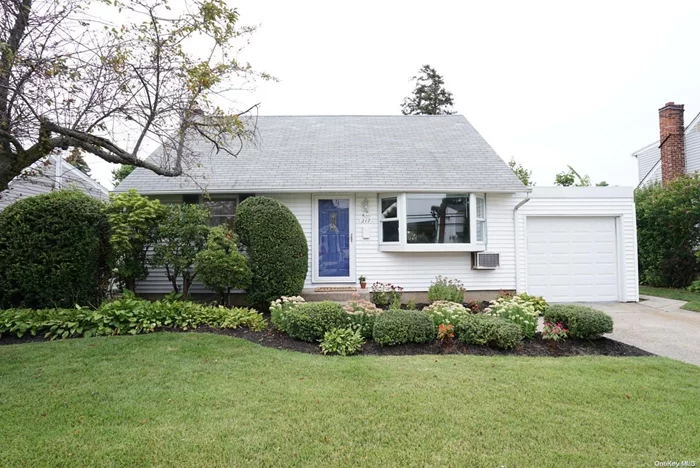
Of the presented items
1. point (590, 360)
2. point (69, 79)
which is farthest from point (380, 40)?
point (590, 360)

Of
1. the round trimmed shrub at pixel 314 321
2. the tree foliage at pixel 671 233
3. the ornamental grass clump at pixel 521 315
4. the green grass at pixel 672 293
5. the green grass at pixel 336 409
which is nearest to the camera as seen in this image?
the green grass at pixel 336 409

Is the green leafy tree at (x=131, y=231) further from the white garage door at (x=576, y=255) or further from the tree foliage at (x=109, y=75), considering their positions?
the white garage door at (x=576, y=255)

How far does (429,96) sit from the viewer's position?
28.8 metres

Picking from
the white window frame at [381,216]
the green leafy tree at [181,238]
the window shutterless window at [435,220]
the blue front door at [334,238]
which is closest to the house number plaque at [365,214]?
the white window frame at [381,216]

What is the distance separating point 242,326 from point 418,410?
3.82 metres

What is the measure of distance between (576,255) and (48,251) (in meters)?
11.5

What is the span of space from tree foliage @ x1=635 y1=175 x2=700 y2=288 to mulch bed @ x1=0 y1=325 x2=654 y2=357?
8543mm

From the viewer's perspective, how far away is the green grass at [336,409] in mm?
2658

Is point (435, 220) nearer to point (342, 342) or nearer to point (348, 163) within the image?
point (348, 163)

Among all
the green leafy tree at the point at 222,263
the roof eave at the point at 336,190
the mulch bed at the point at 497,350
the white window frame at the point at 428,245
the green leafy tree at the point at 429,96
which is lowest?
the mulch bed at the point at 497,350

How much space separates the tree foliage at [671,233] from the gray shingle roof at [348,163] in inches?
260

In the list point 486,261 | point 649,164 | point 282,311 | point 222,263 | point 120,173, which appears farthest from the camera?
point 120,173

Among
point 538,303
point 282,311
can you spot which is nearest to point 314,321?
point 282,311

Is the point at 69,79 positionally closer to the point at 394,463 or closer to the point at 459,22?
the point at 394,463
